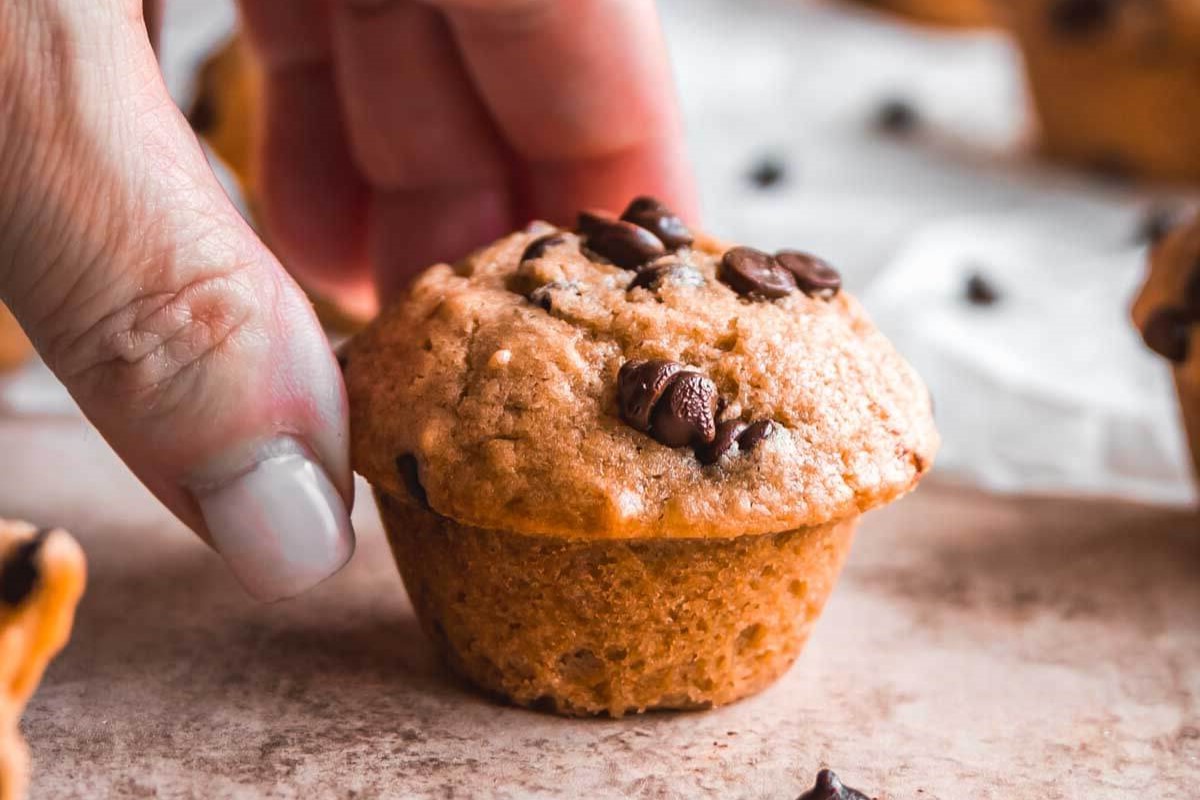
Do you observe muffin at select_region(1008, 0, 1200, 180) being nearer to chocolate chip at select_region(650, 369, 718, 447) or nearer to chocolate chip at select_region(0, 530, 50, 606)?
chocolate chip at select_region(650, 369, 718, 447)

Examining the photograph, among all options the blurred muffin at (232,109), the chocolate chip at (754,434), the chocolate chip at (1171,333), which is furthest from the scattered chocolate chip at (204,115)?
the chocolate chip at (1171,333)

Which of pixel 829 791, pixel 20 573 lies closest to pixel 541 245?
pixel 829 791

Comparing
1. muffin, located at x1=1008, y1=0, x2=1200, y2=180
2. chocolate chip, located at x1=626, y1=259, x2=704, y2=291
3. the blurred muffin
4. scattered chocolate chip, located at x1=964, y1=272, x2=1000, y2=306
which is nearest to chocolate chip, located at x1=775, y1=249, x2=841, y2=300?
chocolate chip, located at x1=626, y1=259, x2=704, y2=291

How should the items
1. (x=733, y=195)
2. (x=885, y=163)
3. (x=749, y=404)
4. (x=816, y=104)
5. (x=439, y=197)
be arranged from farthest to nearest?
(x=816, y=104)
(x=885, y=163)
(x=733, y=195)
(x=439, y=197)
(x=749, y=404)

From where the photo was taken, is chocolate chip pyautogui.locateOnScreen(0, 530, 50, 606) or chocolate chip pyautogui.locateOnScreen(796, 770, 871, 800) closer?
chocolate chip pyautogui.locateOnScreen(0, 530, 50, 606)

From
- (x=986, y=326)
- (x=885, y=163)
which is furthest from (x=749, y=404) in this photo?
(x=885, y=163)

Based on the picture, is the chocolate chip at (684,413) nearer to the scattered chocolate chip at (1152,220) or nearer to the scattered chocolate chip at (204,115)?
the scattered chocolate chip at (204,115)

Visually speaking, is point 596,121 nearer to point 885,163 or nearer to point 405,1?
point 405,1
